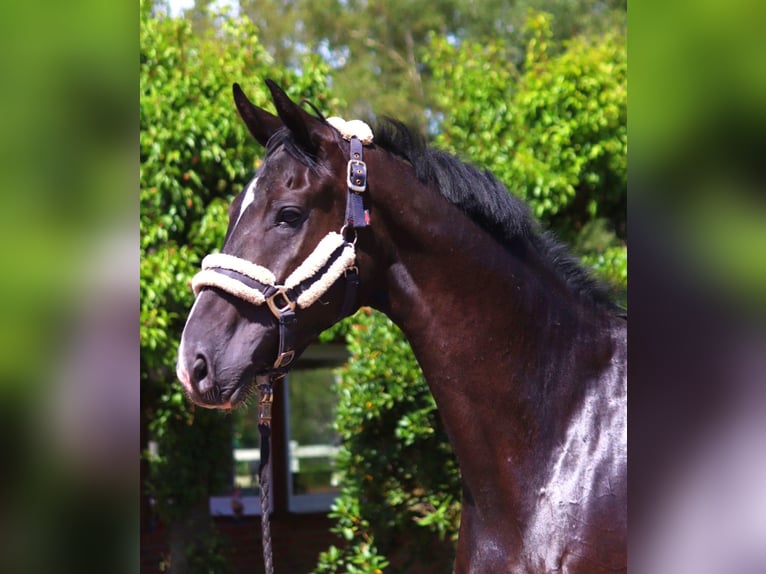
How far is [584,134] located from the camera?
566 centimetres

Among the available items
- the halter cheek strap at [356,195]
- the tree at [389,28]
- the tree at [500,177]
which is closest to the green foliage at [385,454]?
the tree at [500,177]

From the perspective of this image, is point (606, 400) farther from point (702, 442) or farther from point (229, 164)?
point (229, 164)

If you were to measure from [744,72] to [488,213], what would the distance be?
1713mm

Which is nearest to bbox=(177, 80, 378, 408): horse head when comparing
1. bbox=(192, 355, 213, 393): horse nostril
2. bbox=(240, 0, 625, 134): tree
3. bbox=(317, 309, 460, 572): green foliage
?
bbox=(192, 355, 213, 393): horse nostril

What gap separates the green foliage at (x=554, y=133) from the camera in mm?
5418

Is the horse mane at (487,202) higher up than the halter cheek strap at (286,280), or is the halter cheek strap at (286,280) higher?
the horse mane at (487,202)

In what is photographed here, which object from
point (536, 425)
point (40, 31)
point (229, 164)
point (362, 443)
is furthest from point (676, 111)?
point (229, 164)

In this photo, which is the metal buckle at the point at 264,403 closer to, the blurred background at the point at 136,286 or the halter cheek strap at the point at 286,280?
the halter cheek strap at the point at 286,280

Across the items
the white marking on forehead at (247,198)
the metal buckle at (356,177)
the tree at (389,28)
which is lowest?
the white marking on forehead at (247,198)

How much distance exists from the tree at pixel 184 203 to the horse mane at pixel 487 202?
90.2 inches

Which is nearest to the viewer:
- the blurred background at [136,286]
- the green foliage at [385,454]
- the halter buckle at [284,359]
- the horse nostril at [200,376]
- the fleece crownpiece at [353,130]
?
the blurred background at [136,286]

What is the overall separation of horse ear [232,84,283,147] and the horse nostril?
72 cm

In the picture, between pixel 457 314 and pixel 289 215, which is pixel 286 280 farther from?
pixel 457 314

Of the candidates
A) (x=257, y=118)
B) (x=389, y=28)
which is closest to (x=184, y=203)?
(x=257, y=118)
